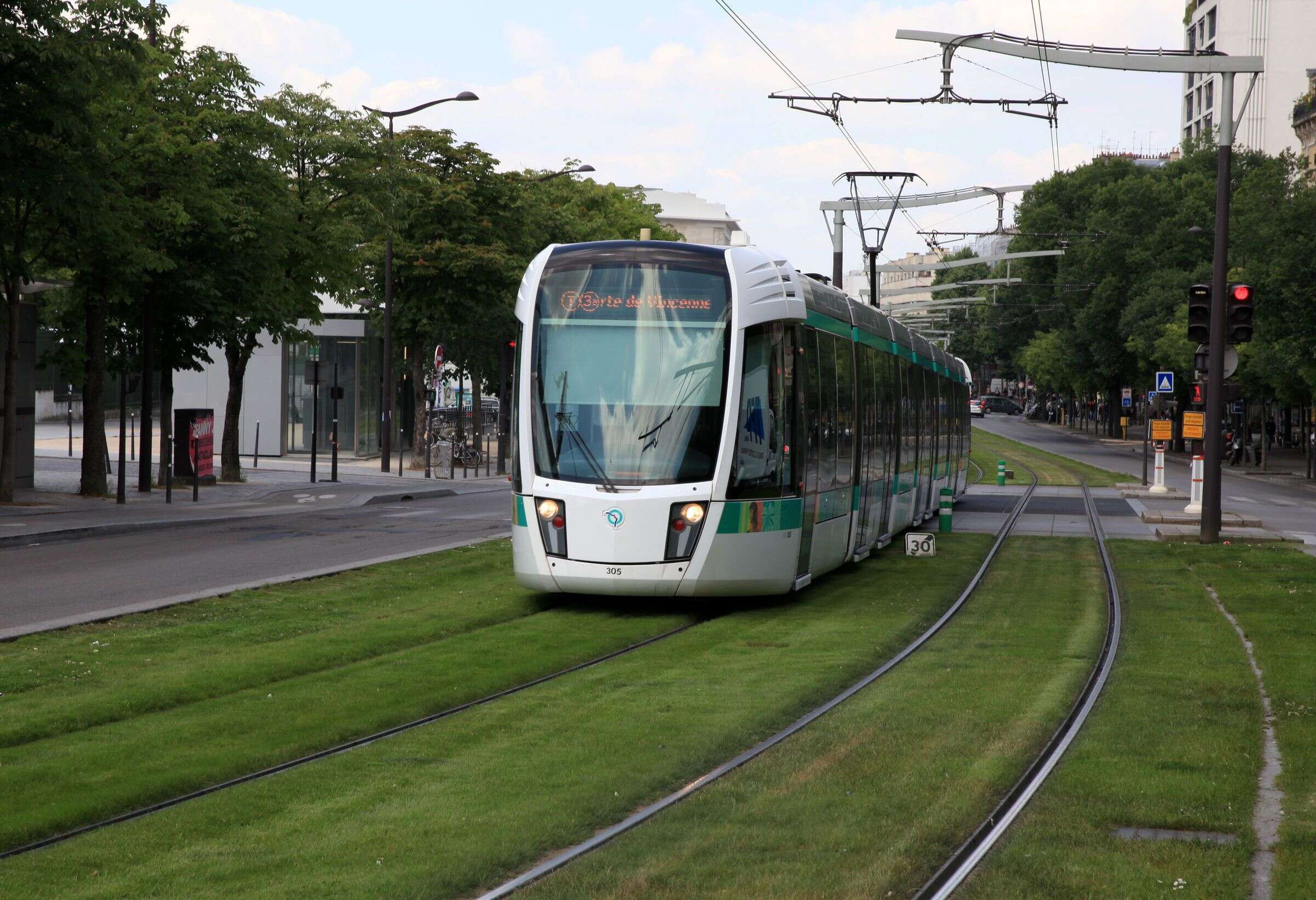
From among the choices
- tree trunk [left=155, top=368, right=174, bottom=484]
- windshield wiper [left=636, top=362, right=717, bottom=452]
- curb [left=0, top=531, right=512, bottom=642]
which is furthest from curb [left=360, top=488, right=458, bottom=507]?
windshield wiper [left=636, top=362, right=717, bottom=452]

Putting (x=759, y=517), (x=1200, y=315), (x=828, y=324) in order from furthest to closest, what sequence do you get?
(x=1200, y=315), (x=828, y=324), (x=759, y=517)

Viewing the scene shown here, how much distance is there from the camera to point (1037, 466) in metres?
56.8

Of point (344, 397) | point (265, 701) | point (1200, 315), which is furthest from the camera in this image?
point (344, 397)

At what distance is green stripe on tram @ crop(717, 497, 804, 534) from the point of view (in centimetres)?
1385

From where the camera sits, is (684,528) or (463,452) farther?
(463,452)

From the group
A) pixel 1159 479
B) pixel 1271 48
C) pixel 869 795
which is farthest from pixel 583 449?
pixel 1271 48

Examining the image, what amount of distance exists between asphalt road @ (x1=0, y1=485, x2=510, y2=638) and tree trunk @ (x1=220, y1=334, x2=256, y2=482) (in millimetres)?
8042

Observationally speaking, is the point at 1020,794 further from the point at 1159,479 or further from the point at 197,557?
the point at 1159,479

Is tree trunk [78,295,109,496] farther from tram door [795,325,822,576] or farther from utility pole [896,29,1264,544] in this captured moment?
tram door [795,325,822,576]

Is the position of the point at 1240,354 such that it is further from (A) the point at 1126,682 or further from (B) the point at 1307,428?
(A) the point at 1126,682

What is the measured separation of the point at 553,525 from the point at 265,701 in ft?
15.3

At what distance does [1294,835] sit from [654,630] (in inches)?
283

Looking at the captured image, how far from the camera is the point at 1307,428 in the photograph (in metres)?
60.0

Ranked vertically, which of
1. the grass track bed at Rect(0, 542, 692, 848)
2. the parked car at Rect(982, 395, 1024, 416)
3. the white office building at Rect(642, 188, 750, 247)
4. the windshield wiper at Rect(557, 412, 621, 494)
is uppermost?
the white office building at Rect(642, 188, 750, 247)
